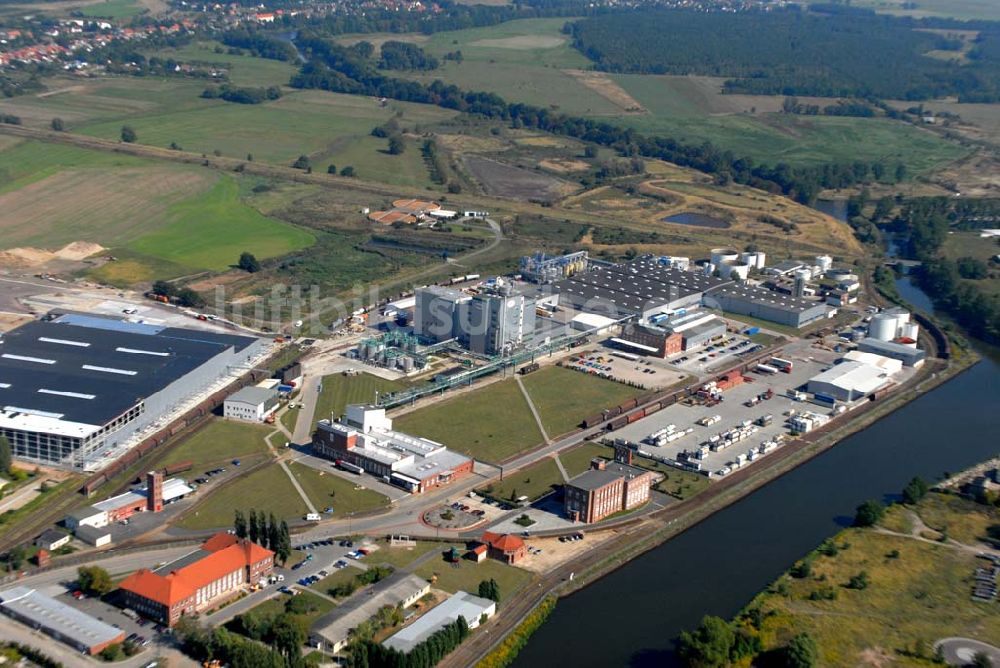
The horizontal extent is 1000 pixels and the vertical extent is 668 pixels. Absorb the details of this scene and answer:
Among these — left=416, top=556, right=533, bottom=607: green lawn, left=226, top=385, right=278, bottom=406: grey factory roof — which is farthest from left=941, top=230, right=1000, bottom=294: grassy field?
left=416, top=556, right=533, bottom=607: green lawn

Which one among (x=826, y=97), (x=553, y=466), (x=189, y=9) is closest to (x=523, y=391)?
(x=553, y=466)

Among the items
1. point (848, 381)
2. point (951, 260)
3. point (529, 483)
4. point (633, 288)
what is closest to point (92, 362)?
point (529, 483)

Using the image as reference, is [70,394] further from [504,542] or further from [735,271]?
[735,271]

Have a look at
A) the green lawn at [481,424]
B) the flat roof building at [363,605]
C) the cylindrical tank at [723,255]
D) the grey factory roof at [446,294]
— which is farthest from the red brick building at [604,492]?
the cylindrical tank at [723,255]

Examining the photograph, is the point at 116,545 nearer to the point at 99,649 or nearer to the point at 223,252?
the point at 99,649

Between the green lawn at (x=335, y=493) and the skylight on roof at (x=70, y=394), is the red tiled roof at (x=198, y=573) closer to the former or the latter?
the green lawn at (x=335, y=493)

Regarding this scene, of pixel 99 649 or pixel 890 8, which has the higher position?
pixel 890 8

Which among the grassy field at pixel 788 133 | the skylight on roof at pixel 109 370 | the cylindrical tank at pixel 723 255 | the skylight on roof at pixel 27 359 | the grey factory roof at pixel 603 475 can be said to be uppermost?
the grassy field at pixel 788 133
